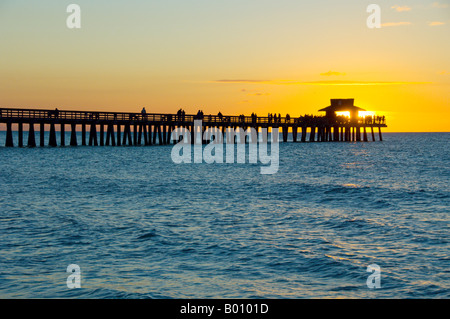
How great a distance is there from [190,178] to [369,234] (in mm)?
18303

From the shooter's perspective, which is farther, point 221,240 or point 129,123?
point 129,123

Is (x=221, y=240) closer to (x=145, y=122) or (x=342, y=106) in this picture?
(x=145, y=122)

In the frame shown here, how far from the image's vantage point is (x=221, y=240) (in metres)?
14.2

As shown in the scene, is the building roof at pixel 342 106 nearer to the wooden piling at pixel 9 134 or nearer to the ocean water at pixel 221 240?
the wooden piling at pixel 9 134

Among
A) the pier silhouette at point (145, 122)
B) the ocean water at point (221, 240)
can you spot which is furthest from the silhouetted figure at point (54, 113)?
the ocean water at point (221, 240)

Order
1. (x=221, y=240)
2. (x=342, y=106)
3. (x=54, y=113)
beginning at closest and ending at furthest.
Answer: (x=221, y=240) → (x=54, y=113) → (x=342, y=106)

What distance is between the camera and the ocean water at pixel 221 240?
10539 millimetres

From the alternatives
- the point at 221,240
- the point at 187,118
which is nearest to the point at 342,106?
the point at 187,118

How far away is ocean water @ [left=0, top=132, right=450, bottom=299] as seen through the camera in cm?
1054

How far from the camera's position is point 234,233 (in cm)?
1517

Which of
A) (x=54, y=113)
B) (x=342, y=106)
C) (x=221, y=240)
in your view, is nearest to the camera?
(x=221, y=240)

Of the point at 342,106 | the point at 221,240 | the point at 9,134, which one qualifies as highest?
the point at 342,106

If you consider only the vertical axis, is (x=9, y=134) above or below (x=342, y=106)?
below
